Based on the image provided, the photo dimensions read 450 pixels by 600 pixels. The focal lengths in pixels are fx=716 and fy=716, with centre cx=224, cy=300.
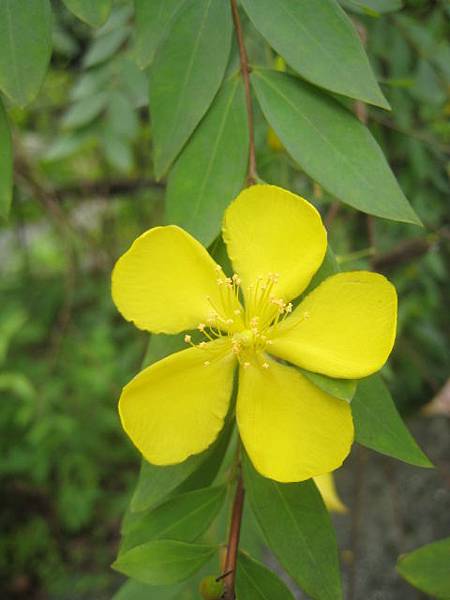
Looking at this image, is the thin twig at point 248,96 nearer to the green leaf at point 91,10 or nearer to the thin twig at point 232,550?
the green leaf at point 91,10

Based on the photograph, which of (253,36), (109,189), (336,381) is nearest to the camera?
(336,381)

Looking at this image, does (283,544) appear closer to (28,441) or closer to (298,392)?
(298,392)

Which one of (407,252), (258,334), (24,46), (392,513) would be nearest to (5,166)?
(24,46)

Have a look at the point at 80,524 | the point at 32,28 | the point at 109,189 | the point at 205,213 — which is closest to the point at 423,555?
the point at 205,213

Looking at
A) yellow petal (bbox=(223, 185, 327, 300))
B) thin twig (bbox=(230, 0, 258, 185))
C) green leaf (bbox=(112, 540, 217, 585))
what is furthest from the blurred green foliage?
green leaf (bbox=(112, 540, 217, 585))

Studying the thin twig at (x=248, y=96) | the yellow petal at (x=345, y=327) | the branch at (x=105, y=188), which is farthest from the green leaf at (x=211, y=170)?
the branch at (x=105, y=188)
